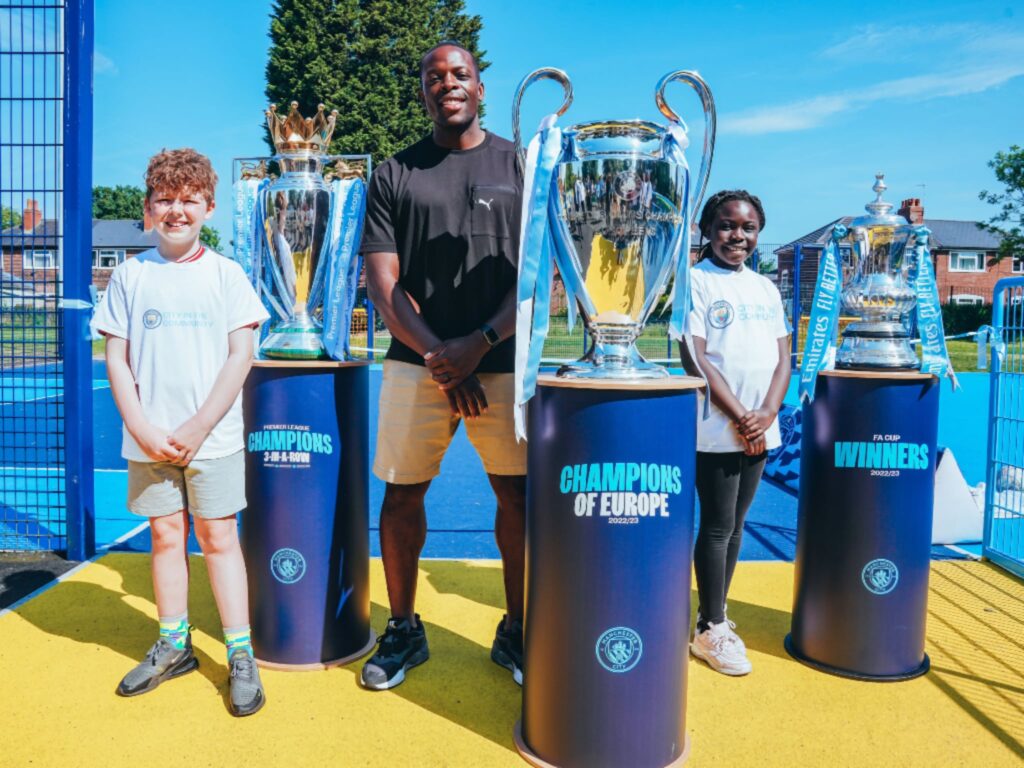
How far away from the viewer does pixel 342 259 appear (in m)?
2.77

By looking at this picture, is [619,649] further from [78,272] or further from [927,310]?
[78,272]

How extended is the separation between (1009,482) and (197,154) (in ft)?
13.8

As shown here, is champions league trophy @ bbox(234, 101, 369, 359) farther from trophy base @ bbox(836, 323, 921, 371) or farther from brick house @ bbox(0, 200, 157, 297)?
→ trophy base @ bbox(836, 323, 921, 371)

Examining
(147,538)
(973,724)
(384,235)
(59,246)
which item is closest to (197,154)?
(384,235)

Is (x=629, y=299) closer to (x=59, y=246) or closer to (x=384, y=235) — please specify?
(x=384, y=235)

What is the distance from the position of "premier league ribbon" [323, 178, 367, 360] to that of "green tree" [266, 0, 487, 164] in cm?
2349

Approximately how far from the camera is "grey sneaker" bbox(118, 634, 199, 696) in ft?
8.18

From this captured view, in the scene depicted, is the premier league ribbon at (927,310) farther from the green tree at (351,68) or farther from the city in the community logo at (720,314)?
the green tree at (351,68)

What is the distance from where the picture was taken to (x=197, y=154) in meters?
2.58

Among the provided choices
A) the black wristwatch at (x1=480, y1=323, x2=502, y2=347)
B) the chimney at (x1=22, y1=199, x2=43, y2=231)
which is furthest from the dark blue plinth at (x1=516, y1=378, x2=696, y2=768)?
the chimney at (x1=22, y1=199, x2=43, y2=231)

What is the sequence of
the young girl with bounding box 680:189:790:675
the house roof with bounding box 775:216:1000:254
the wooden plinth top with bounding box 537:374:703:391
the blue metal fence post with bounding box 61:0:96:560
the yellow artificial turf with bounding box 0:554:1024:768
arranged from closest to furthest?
the wooden plinth top with bounding box 537:374:703:391 < the yellow artificial turf with bounding box 0:554:1024:768 < the young girl with bounding box 680:189:790:675 < the blue metal fence post with bounding box 61:0:96:560 < the house roof with bounding box 775:216:1000:254

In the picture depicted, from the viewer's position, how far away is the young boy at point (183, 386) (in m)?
2.45

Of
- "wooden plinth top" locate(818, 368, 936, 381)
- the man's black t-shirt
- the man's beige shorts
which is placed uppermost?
the man's black t-shirt

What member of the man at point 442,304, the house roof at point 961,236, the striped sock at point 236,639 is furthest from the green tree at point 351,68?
the house roof at point 961,236
